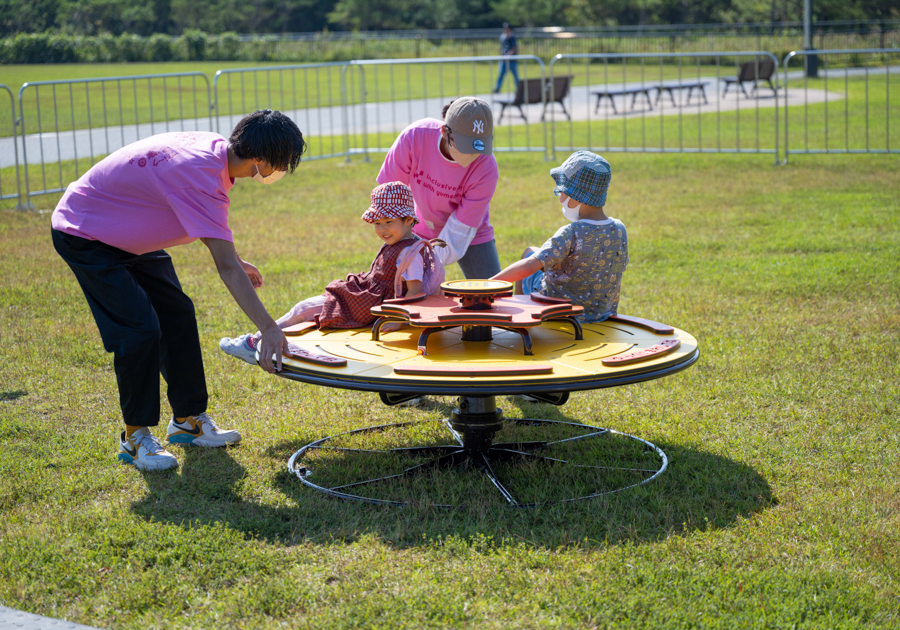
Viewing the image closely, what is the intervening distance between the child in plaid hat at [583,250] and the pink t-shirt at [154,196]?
1299mm

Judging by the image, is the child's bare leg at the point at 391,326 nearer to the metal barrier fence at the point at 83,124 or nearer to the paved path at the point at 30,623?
the paved path at the point at 30,623

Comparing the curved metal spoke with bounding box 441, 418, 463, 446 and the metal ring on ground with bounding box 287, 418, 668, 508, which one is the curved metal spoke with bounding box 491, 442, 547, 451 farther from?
the curved metal spoke with bounding box 441, 418, 463, 446

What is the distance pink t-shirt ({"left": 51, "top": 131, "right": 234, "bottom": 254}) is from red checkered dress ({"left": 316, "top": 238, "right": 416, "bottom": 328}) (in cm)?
74

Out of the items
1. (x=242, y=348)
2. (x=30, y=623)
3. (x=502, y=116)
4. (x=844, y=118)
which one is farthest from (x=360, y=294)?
(x=844, y=118)

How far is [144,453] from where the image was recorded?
4047 millimetres

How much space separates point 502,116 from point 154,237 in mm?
16240

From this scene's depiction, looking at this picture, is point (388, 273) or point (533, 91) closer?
point (388, 273)

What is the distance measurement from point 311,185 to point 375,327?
924cm

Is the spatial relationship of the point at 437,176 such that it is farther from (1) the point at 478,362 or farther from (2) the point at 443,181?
(1) the point at 478,362

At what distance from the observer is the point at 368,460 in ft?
13.8

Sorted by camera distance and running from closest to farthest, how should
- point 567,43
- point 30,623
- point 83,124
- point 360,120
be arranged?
point 30,623
point 83,124
point 360,120
point 567,43

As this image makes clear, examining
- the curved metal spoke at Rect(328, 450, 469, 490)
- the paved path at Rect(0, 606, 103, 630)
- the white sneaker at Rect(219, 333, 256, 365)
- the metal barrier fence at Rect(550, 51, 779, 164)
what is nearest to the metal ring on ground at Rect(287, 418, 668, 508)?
the curved metal spoke at Rect(328, 450, 469, 490)

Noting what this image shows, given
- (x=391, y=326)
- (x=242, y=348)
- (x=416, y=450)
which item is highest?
(x=391, y=326)

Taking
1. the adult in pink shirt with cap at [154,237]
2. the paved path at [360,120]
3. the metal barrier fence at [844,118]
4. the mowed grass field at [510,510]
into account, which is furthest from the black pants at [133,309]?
the metal barrier fence at [844,118]
